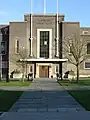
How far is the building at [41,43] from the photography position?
73.9 m

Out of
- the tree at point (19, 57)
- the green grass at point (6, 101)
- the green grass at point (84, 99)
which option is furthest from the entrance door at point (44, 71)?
the green grass at point (6, 101)

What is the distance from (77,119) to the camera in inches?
523

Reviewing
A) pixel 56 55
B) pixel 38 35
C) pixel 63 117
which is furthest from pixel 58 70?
pixel 63 117

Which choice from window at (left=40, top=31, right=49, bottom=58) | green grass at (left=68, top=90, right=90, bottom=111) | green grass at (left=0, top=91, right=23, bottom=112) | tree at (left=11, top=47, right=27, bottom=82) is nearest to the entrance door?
window at (left=40, top=31, right=49, bottom=58)

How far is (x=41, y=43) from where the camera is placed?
75.2 meters

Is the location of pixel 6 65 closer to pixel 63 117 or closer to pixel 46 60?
pixel 46 60

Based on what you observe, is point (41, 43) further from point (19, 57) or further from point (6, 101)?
point (6, 101)

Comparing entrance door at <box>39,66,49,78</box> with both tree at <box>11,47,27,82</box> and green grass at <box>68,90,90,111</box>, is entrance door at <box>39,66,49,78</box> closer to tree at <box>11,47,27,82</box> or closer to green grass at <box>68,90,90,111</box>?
tree at <box>11,47,27,82</box>

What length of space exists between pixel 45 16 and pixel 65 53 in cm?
930

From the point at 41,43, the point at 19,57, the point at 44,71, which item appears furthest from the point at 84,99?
the point at 41,43

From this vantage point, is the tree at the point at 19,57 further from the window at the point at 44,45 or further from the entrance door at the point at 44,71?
the entrance door at the point at 44,71

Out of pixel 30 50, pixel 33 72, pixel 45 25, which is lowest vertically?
pixel 33 72

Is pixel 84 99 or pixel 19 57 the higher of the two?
pixel 19 57

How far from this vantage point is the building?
73.9m
